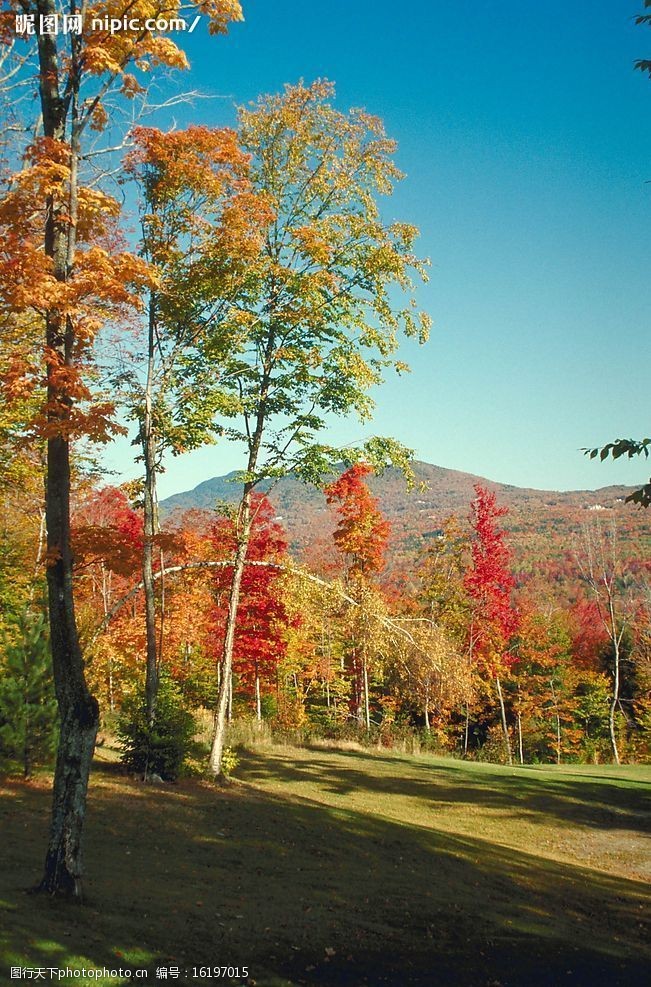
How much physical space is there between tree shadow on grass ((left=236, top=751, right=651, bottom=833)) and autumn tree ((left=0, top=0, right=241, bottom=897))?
37.0 ft

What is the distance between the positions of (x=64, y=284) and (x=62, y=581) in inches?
118

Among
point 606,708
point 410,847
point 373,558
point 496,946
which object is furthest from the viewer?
point 606,708

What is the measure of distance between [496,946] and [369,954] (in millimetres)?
1749

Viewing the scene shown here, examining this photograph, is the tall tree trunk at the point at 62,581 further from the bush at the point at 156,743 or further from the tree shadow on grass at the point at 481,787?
the tree shadow on grass at the point at 481,787

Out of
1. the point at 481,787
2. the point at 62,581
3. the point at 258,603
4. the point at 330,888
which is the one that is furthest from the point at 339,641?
the point at 62,581

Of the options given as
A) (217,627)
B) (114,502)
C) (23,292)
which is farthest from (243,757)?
(23,292)

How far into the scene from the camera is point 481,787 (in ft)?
62.2

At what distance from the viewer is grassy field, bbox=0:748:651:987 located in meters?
5.73

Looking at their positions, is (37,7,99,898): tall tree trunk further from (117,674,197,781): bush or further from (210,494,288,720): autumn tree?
(210,494,288,720): autumn tree

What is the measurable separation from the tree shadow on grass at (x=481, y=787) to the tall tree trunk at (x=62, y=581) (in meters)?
11.2

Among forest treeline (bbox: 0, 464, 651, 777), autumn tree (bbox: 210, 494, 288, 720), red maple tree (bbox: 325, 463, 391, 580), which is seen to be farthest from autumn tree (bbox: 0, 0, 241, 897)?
red maple tree (bbox: 325, 463, 391, 580)

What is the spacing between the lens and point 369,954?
6520 millimetres

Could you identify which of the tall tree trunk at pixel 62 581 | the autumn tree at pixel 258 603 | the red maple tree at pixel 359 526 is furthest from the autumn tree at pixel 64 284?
the red maple tree at pixel 359 526

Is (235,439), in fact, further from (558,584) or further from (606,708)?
(558,584)
